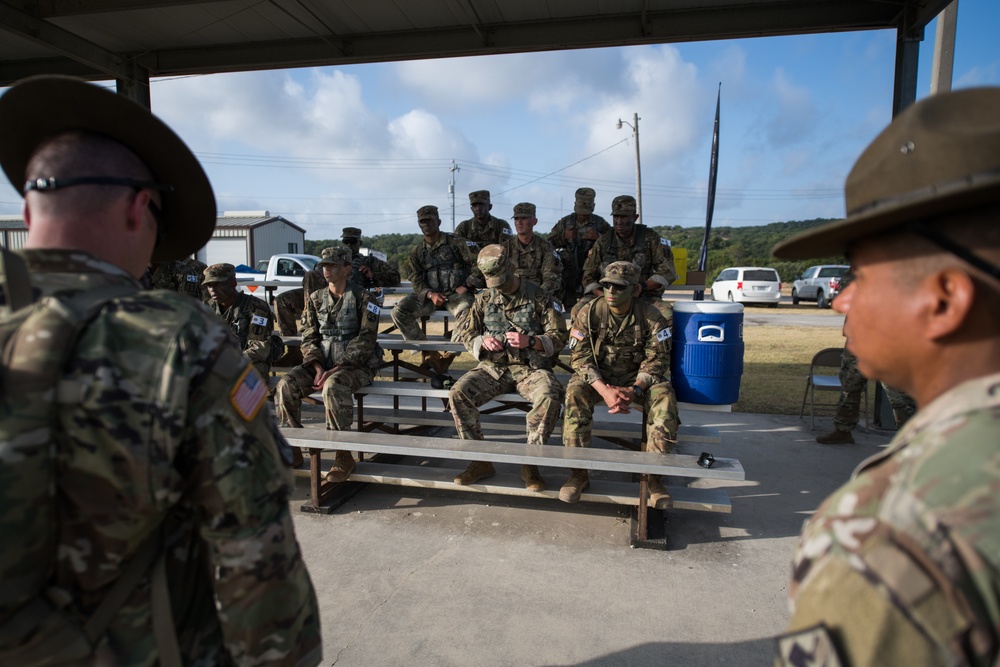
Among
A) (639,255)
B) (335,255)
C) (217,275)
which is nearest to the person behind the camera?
(335,255)

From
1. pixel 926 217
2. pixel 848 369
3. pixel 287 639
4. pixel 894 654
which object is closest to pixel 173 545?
pixel 287 639

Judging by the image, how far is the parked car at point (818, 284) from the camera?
23656mm

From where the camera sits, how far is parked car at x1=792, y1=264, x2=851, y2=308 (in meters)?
23.7

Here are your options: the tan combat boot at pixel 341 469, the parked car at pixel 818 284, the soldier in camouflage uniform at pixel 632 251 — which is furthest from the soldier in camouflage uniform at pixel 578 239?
the parked car at pixel 818 284

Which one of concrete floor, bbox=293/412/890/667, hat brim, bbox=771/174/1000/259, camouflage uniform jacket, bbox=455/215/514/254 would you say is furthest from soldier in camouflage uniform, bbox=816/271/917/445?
hat brim, bbox=771/174/1000/259

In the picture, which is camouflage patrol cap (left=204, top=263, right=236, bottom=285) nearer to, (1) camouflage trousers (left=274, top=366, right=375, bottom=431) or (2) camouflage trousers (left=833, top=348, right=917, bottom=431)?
(1) camouflage trousers (left=274, top=366, right=375, bottom=431)

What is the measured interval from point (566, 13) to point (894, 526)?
239 inches

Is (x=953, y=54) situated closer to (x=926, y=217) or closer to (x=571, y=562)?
(x=571, y=562)

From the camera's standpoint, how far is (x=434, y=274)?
7570mm

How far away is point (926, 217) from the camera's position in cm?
88

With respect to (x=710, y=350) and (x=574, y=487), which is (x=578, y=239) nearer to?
(x=710, y=350)

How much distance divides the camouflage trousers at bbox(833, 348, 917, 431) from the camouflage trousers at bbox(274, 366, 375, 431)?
15.4 feet

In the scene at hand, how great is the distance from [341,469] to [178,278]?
4.26 meters

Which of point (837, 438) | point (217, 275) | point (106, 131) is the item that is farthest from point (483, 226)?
point (106, 131)
